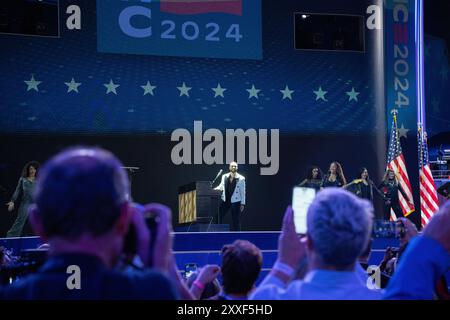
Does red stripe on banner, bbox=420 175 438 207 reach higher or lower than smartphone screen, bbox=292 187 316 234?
lower

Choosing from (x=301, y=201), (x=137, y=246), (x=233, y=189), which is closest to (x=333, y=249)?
(x=137, y=246)

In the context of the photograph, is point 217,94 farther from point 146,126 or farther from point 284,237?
point 284,237

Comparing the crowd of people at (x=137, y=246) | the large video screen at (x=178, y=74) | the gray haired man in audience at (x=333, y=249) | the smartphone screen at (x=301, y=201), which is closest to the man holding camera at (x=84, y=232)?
the crowd of people at (x=137, y=246)

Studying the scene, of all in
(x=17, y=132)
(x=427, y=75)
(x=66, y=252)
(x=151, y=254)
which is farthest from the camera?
(x=427, y=75)

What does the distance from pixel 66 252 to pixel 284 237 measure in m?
0.86

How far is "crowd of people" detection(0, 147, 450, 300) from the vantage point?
128 cm

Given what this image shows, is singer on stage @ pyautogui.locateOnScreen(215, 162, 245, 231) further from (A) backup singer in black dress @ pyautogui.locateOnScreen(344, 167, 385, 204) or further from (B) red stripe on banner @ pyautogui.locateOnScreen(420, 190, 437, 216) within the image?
(B) red stripe on banner @ pyautogui.locateOnScreen(420, 190, 437, 216)

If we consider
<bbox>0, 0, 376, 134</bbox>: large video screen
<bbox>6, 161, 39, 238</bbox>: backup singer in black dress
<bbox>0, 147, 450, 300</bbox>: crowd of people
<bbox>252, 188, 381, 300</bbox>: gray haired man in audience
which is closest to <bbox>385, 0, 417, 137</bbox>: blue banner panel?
<bbox>0, 0, 376, 134</bbox>: large video screen

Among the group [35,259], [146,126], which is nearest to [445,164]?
[146,126]

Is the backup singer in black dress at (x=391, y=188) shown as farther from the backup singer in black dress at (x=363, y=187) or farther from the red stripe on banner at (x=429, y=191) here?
the red stripe on banner at (x=429, y=191)

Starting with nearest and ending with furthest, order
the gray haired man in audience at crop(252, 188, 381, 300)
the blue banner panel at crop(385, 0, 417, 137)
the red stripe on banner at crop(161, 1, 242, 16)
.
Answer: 1. the gray haired man in audience at crop(252, 188, 381, 300)
2. the red stripe on banner at crop(161, 1, 242, 16)
3. the blue banner panel at crop(385, 0, 417, 137)

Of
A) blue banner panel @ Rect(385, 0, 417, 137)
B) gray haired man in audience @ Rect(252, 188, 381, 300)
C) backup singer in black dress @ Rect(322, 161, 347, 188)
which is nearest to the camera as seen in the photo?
gray haired man in audience @ Rect(252, 188, 381, 300)

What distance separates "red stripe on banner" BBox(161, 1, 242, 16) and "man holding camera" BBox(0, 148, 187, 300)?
1292 cm

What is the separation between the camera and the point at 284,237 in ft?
6.60
